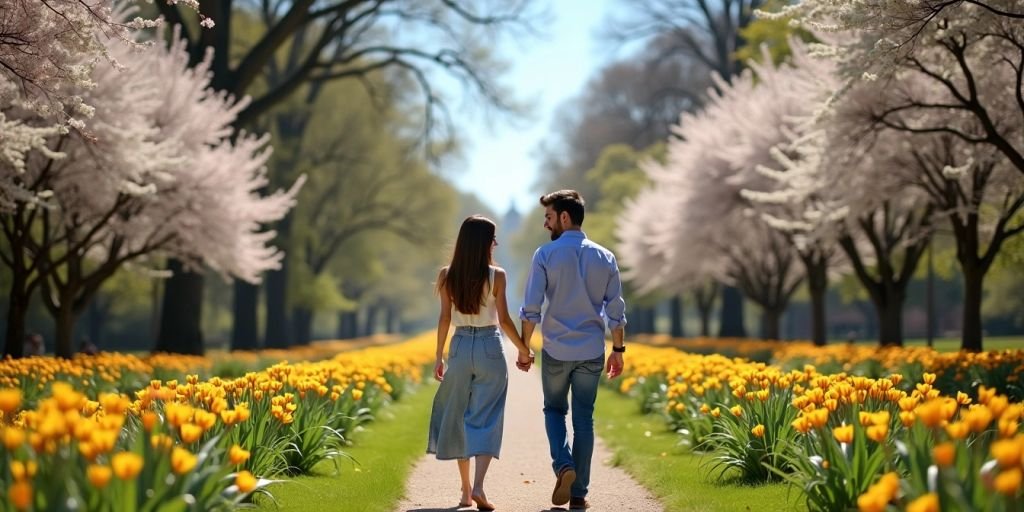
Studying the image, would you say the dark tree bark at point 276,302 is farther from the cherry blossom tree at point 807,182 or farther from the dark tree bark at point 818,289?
the dark tree bark at point 818,289

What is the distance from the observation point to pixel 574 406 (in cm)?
681

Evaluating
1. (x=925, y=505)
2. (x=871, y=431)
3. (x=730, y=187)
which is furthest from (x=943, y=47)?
(x=730, y=187)

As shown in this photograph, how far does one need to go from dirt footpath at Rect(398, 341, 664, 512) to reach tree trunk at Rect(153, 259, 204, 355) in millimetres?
9838

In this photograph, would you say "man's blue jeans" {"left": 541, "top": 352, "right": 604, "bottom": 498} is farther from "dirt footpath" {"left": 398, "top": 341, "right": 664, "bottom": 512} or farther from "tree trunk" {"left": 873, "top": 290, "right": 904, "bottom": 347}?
"tree trunk" {"left": 873, "top": 290, "right": 904, "bottom": 347}

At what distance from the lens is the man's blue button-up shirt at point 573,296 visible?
6.74 meters

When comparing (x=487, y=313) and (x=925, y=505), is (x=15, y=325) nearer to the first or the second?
(x=487, y=313)

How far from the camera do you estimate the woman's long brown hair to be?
686 cm

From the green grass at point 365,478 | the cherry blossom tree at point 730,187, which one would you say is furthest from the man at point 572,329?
the cherry blossom tree at point 730,187

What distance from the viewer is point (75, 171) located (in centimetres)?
1418

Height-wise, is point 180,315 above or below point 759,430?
above

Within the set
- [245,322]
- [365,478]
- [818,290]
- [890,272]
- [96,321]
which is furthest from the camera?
[96,321]

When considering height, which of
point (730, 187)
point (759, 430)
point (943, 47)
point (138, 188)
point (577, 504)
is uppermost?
point (730, 187)

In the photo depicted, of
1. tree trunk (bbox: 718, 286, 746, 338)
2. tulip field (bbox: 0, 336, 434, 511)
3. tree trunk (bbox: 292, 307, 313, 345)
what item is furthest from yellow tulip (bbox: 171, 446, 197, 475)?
tree trunk (bbox: 292, 307, 313, 345)

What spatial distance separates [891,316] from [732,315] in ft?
49.2
